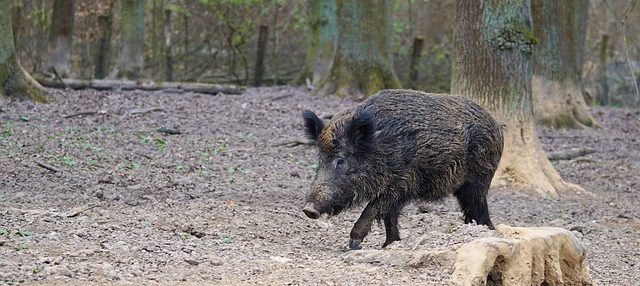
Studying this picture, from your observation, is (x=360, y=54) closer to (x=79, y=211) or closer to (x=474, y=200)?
(x=474, y=200)

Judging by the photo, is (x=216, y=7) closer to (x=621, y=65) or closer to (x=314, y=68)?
(x=314, y=68)

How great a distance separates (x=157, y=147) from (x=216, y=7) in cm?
1778

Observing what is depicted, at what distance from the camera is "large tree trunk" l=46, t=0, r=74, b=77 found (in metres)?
21.7

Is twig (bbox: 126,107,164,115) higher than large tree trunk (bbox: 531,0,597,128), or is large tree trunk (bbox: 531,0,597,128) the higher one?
large tree trunk (bbox: 531,0,597,128)

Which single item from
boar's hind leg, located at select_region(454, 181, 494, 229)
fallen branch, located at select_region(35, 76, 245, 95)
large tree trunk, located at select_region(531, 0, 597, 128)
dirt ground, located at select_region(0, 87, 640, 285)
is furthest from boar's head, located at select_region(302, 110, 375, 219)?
fallen branch, located at select_region(35, 76, 245, 95)

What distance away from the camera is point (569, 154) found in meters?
15.2

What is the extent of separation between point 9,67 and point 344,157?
25.6 feet

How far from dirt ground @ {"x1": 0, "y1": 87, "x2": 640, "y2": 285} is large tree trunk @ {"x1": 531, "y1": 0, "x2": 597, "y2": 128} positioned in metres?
1.06

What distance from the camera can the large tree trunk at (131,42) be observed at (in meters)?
22.1

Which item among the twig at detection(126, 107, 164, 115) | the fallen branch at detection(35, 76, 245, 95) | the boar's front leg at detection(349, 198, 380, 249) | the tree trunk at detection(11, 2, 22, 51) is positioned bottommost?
the fallen branch at detection(35, 76, 245, 95)

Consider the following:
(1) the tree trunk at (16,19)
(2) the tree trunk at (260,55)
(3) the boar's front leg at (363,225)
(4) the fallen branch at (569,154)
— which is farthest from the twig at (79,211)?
(2) the tree trunk at (260,55)

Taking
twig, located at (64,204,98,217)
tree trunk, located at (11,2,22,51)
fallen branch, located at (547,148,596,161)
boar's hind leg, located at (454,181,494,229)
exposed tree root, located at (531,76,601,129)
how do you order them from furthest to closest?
tree trunk, located at (11,2,22,51)
exposed tree root, located at (531,76,601,129)
fallen branch, located at (547,148,596,161)
boar's hind leg, located at (454,181,494,229)
twig, located at (64,204,98,217)

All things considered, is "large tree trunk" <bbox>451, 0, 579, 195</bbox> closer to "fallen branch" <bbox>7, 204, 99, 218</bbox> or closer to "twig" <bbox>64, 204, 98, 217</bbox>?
"twig" <bbox>64, 204, 98, 217</bbox>

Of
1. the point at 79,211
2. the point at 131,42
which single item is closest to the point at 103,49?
the point at 131,42
